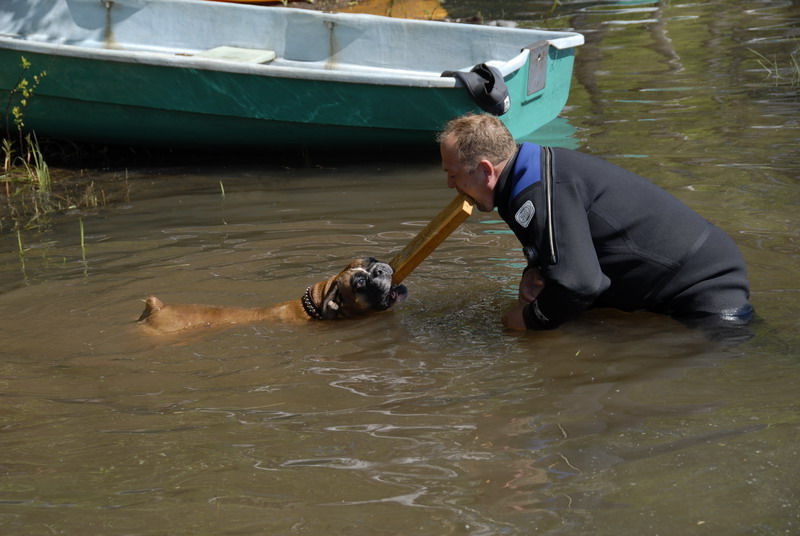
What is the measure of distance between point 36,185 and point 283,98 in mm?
2562

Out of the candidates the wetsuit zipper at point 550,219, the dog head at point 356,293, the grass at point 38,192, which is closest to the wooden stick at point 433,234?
Answer: the dog head at point 356,293

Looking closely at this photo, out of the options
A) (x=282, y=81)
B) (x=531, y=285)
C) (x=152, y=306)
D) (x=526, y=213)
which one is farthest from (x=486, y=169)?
(x=282, y=81)

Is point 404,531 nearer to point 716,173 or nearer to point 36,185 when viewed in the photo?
point 716,173

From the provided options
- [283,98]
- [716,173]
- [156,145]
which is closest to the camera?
[716,173]

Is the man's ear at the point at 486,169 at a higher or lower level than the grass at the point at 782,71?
higher

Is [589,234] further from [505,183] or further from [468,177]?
[468,177]

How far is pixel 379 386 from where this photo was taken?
4.89 metres

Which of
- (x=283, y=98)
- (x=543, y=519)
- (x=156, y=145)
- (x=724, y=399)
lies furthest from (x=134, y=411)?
(x=156, y=145)

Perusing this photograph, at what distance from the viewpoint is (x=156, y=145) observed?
34.0ft

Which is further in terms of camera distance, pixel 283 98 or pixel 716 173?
pixel 283 98

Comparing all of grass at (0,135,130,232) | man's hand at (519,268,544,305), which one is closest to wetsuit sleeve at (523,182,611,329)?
Result: man's hand at (519,268,544,305)

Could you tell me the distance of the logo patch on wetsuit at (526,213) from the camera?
4.61 metres

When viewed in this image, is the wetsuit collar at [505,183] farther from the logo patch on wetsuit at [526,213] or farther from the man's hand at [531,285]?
the man's hand at [531,285]

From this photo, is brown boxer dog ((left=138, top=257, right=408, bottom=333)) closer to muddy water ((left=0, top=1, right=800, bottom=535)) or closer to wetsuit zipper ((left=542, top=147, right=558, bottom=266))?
muddy water ((left=0, top=1, right=800, bottom=535))
